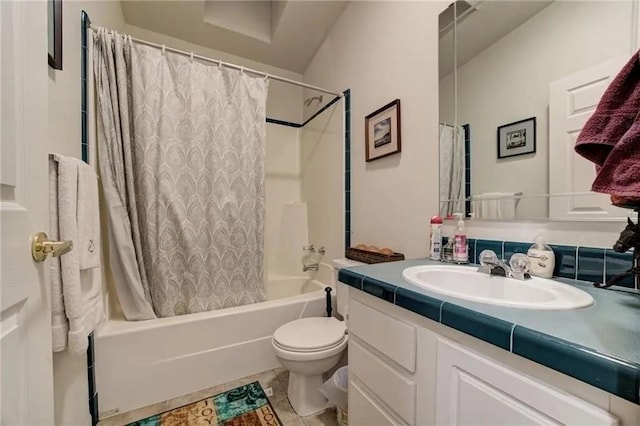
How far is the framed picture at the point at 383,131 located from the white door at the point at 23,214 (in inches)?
57.2

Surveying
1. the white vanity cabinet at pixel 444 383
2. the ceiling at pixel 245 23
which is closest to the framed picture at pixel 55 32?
the ceiling at pixel 245 23

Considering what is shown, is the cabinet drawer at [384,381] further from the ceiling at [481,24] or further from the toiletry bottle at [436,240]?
the ceiling at [481,24]

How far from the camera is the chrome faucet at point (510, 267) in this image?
2.93ft

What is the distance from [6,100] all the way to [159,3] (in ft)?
6.68

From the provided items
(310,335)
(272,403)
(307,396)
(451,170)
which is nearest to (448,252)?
(451,170)

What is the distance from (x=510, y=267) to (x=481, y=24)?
41.6 inches

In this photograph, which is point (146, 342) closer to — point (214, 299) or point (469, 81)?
point (214, 299)

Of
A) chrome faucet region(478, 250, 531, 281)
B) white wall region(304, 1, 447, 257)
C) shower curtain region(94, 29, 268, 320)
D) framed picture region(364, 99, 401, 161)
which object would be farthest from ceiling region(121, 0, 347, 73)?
chrome faucet region(478, 250, 531, 281)

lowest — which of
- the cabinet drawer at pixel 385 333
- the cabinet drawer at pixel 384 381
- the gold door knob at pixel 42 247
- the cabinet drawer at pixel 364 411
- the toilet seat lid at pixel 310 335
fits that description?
the cabinet drawer at pixel 364 411

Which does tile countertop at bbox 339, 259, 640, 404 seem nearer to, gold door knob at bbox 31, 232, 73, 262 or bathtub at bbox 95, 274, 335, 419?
gold door knob at bbox 31, 232, 73, 262

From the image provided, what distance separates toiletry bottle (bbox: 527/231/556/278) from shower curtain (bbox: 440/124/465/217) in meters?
0.35

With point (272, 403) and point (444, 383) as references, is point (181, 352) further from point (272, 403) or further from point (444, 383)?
point (444, 383)

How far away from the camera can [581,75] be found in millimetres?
877

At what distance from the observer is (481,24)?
1.18 m
